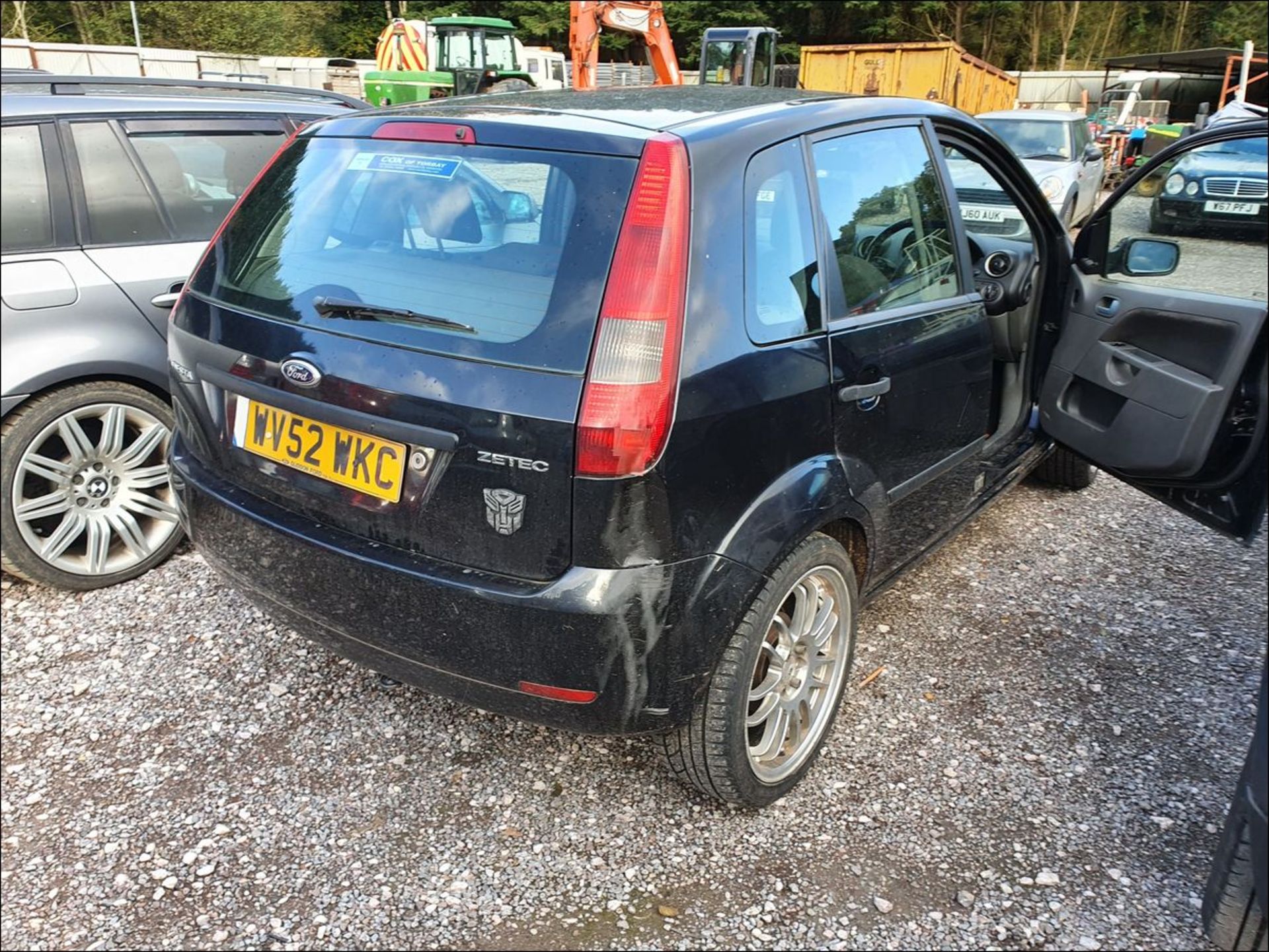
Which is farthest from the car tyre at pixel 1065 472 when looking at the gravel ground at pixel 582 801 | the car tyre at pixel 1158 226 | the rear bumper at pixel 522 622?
the rear bumper at pixel 522 622

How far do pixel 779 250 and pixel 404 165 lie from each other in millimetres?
946

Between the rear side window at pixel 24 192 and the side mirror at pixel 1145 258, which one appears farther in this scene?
the rear side window at pixel 24 192

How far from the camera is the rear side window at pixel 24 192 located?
3.20 metres

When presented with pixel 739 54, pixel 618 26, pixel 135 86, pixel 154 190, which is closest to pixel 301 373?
pixel 154 190

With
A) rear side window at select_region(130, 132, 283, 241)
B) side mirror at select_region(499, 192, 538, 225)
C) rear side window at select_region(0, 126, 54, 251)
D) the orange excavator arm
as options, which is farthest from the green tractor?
side mirror at select_region(499, 192, 538, 225)

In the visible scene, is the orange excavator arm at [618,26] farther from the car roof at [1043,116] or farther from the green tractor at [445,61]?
the car roof at [1043,116]

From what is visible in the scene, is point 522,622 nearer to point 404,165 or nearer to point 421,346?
point 421,346

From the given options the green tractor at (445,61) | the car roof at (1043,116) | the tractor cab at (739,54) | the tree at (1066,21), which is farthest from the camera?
the tree at (1066,21)

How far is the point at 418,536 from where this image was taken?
2020 millimetres

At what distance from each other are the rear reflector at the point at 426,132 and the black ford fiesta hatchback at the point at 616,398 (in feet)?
0.03

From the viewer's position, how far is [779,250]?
7.13 feet

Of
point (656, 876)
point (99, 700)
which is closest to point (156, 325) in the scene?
point (99, 700)

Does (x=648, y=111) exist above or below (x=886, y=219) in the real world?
above

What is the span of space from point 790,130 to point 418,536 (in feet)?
4.41
